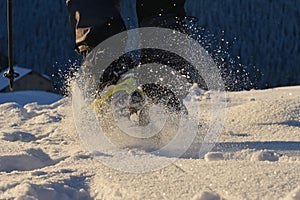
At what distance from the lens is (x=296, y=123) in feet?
6.97

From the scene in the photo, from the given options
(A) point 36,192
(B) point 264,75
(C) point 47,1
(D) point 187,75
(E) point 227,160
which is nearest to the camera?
(A) point 36,192

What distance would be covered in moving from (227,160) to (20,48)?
3997 centimetres

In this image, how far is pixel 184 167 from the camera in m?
1.58

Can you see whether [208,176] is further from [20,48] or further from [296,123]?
[20,48]

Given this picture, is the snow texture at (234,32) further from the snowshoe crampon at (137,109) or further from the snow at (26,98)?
the snowshoe crampon at (137,109)

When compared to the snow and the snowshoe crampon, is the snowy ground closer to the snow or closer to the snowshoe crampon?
→ the snowshoe crampon

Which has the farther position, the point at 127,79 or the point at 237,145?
the point at 127,79

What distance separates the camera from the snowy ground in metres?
1.35

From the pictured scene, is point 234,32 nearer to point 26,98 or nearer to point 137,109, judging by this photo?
point 26,98

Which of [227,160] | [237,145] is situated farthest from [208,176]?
[237,145]

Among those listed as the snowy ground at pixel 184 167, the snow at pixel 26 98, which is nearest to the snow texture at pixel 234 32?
the snow at pixel 26 98

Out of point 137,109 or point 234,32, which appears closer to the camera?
point 137,109

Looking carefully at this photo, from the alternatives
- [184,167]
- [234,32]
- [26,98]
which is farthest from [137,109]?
[234,32]

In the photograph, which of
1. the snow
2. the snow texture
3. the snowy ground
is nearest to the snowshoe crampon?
the snowy ground
